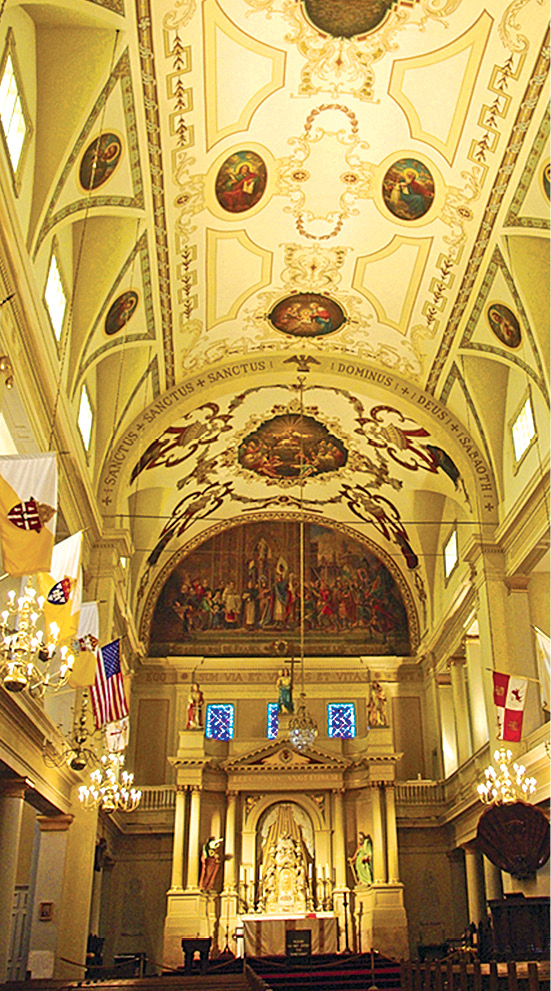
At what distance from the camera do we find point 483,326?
17.8m

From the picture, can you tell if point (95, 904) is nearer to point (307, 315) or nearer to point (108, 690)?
point (108, 690)

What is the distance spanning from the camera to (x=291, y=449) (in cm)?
2498

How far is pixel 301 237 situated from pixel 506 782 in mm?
10803

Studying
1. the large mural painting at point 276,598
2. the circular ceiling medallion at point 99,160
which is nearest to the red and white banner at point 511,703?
the circular ceiling medallion at point 99,160

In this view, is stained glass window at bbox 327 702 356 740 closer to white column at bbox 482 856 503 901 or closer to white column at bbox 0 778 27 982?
white column at bbox 482 856 503 901

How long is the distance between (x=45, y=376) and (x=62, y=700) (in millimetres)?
6933

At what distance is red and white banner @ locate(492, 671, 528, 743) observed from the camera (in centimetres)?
1588

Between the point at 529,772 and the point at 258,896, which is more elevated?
the point at 529,772

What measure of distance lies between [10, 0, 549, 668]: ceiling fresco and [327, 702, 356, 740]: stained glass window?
22.3ft

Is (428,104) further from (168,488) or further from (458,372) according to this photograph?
(168,488)

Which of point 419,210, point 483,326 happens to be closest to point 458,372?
point 483,326

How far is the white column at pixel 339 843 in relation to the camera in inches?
953

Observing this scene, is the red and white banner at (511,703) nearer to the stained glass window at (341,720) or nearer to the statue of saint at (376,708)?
the statue of saint at (376,708)

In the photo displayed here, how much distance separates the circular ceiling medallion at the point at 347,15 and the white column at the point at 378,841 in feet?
60.6
